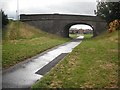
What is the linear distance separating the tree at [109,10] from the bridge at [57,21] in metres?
12.1

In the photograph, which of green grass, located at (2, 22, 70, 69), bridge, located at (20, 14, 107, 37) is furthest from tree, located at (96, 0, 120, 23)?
bridge, located at (20, 14, 107, 37)

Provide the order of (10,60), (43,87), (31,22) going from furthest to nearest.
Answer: (31,22) → (10,60) → (43,87)

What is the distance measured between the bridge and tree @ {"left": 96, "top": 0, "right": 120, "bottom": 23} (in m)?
12.1

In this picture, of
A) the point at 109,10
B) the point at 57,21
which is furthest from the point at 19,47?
the point at 57,21

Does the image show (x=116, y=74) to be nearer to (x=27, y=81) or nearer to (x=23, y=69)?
(x=27, y=81)

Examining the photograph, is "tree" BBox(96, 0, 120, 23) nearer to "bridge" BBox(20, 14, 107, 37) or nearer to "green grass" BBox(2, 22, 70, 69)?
"green grass" BBox(2, 22, 70, 69)

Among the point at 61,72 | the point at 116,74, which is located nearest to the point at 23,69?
the point at 61,72

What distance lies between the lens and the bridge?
2438 inches

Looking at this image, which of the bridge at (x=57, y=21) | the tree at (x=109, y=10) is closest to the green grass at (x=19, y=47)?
the tree at (x=109, y=10)

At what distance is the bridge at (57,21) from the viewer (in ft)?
203

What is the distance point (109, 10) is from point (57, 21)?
2030cm

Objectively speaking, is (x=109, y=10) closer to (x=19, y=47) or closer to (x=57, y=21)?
(x=57, y=21)

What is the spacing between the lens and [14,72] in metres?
12.6

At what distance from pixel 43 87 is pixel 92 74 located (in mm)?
2967
